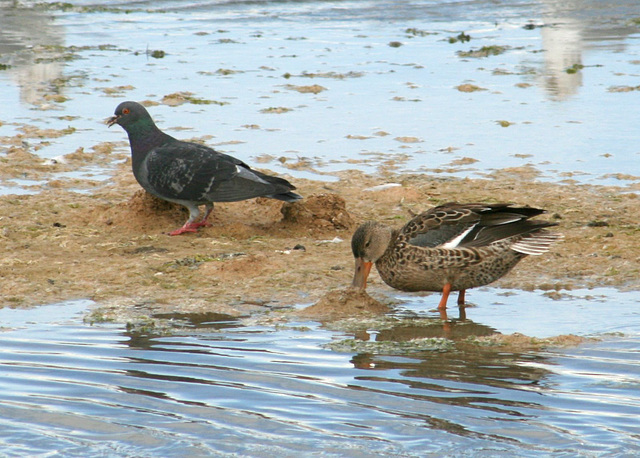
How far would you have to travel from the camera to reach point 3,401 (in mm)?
5348

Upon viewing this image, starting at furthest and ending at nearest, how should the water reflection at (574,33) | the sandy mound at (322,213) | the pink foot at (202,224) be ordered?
1. the water reflection at (574,33)
2. the pink foot at (202,224)
3. the sandy mound at (322,213)

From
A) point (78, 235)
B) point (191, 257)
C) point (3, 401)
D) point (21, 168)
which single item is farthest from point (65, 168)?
point (3, 401)

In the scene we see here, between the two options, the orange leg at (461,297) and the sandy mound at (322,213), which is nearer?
the orange leg at (461,297)

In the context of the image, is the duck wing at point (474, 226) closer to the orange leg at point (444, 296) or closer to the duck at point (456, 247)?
the duck at point (456, 247)

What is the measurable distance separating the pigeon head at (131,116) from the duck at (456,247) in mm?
3191

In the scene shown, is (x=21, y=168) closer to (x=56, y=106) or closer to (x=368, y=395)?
(x=56, y=106)

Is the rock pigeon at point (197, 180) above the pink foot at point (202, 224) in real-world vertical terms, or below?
above

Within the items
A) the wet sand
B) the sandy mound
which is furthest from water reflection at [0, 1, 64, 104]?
the sandy mound

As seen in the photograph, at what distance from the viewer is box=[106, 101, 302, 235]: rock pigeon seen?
9.27 meters

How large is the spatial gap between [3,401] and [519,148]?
26.0 feet

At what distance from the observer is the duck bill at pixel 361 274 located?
7.53 metres

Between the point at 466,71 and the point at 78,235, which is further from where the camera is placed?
the point at 466,71

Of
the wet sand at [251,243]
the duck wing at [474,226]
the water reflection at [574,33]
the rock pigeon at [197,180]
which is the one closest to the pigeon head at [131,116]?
the rock pigeon at [197,180]

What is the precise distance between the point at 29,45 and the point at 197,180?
40.7ft
